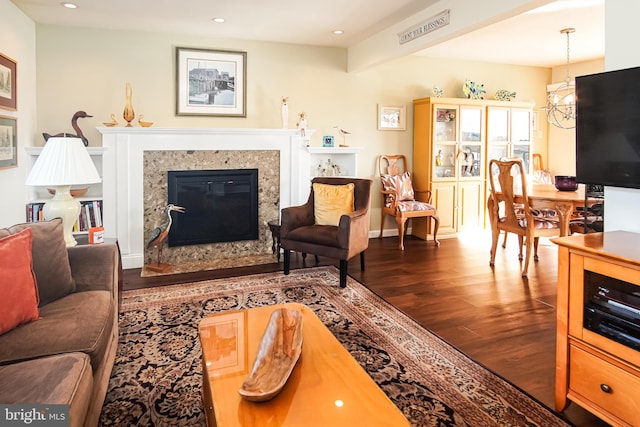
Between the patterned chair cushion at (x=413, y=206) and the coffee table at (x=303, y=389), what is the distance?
368 cm

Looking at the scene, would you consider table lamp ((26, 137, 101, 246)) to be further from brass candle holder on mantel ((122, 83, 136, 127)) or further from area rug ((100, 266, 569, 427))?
brass candle holder on mantel ((122, 83, 136, 127))

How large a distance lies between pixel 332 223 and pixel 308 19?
2.05 m

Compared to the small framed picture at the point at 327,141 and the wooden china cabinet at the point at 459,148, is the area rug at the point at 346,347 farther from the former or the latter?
the wooden china cabinet at the point at 459,148

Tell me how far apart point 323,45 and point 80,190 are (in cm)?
324

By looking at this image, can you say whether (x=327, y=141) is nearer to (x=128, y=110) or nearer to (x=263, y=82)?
(x=263, y=82)

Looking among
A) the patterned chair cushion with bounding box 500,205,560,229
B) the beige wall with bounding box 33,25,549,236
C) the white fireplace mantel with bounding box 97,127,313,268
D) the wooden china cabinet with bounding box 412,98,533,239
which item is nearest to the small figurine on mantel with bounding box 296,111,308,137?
the beige wall with bounding box 33,25,549,236

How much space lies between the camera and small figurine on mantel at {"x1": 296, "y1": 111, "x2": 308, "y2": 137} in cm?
498

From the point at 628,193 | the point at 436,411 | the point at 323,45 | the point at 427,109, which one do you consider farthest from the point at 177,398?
the point at 427,109

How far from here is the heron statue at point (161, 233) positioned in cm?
428

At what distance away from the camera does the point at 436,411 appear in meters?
1.98

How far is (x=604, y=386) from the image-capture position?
1.77 m

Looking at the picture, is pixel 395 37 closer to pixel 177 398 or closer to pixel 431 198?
pixel 431 198

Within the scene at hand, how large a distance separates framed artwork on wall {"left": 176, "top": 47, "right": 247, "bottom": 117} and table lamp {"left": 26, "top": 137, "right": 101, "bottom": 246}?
84.4 inches

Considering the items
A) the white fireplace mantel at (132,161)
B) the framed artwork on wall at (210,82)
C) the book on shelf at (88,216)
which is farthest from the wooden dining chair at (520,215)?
the book on shelf at (88,216)
